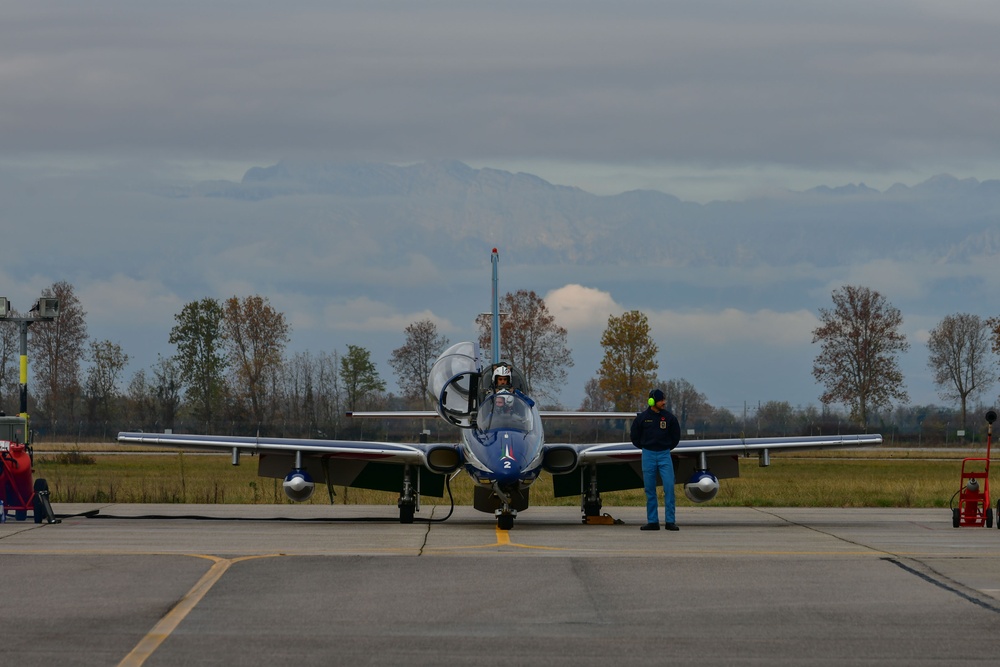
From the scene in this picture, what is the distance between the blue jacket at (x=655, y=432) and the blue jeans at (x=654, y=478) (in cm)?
11

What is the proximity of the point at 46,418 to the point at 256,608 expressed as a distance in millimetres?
80165

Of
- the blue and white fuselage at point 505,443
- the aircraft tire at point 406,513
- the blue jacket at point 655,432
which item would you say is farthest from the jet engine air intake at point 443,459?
the blue jacket at point 655,432

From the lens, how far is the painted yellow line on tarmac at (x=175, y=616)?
28.9 feet

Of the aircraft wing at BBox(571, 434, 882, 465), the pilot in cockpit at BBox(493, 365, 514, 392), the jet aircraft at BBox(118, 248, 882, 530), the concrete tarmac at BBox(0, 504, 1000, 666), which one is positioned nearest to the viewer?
the concrete tarmac at BBox(0, 504, 1000, 666)

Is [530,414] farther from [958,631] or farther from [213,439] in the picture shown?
[958,631]

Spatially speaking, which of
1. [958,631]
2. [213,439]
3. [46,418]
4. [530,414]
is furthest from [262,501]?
[46,418]

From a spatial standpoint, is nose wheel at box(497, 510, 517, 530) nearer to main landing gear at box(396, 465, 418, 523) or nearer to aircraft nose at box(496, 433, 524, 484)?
aircraft nose at box(496, 433, 524, 484)

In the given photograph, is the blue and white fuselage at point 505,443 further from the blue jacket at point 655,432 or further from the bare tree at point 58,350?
the bare tree at point 58,350

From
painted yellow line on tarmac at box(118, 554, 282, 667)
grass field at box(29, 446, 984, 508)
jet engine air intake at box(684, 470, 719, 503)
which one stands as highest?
jet engine air intake at box(684, 470, 719, 503)

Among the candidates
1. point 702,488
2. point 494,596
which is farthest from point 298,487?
point 494,596


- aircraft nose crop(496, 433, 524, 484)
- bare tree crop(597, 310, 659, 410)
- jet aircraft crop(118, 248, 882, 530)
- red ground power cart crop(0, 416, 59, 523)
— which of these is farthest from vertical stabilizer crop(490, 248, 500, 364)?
bare tree crop(597, 310, 659, 410)

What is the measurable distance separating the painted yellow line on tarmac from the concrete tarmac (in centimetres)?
3

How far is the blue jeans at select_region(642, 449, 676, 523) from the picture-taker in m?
19.5

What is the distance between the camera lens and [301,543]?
1680cm
